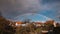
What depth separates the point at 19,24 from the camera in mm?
2482

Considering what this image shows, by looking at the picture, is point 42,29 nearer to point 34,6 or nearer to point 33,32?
point 33,32

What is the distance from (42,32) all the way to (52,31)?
0.19 metres

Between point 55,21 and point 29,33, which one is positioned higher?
point 55,21

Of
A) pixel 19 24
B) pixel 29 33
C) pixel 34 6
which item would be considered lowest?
pixel 29 33

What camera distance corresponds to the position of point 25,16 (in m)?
2.52

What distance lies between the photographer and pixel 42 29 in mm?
2467

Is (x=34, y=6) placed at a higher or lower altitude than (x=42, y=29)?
higher

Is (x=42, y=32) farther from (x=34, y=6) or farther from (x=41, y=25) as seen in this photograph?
(x=34, y=6)

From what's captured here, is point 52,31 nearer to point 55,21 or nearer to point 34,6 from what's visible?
point 55,21

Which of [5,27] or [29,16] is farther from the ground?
[29,16]

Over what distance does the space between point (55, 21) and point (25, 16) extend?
Result: 0.57m

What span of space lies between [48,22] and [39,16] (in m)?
0.20

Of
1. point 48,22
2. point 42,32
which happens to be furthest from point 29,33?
point 48,22

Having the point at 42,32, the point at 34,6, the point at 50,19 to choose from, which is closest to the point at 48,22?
the point at 50,19
